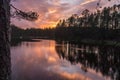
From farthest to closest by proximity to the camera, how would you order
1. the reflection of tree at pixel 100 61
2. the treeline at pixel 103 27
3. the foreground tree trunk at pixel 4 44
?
the treeline at pixel 103 27, the reflection of tree at pixel 100 61, the foreground tree trunk at pixel 4 44

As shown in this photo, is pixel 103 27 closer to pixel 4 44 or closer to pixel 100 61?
pixel 100 61

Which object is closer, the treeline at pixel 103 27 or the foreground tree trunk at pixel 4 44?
the foreground tree trunk at pixel 4 44

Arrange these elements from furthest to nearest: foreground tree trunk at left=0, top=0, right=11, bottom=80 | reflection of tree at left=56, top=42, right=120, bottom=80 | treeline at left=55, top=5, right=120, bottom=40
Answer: treeline at left=55, top=5, right=120, bottom=40 < reflection of tree at left=56, top=42, right=120, bottom=80 < foreground tree trunk at left=0, top=0, right=11, bottom=80

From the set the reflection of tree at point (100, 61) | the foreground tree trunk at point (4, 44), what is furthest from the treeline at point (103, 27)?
the foreground tree trunk at point (4, 44)

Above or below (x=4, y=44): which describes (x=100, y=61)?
below

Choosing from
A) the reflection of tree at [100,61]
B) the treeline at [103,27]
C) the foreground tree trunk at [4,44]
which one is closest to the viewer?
the foreground tree trunk at [4,44]

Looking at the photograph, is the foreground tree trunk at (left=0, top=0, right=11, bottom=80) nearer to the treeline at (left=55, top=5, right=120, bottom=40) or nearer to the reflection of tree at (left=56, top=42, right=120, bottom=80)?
the reflection of tree at (left=56, top=42, right=120, bottom=80)

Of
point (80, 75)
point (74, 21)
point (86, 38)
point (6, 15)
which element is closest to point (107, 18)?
point (86, 38)

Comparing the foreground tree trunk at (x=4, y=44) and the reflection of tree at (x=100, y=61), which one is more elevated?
the foreground tree trunk at (x=4, y=44)

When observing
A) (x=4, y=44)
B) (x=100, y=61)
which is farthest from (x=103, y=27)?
(x=4, y=44)

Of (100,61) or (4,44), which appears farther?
(100,61)

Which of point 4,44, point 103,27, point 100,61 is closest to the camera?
point 4,44

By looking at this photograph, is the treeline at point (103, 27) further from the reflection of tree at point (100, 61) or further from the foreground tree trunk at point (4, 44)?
the foreground tree trunk at point (4, 44)

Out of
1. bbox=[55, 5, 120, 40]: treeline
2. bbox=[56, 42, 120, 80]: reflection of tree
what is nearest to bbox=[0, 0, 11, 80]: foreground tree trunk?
bbox=[56, 42, 120, 80]: reflection of tree
